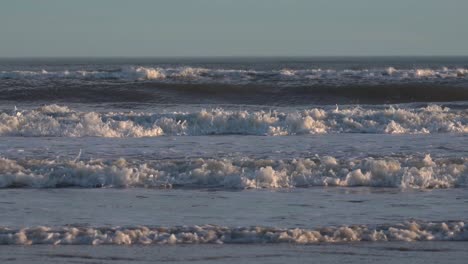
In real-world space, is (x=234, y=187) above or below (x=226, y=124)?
above

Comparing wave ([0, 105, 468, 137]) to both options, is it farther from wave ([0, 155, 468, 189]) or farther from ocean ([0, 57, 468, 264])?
wave ([0, 155, 468, 189])

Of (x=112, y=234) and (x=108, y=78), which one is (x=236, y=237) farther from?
(x=108, y=78)

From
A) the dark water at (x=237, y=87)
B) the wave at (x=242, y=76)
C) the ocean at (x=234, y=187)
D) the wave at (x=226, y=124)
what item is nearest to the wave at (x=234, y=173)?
the ocean at (x=234, y=187)

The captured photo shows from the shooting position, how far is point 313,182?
1067cm

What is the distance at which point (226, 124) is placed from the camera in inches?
711

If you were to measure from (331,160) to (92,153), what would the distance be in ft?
12.2

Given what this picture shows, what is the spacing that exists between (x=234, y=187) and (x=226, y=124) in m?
7.62

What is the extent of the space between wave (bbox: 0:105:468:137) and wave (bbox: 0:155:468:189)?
5.71 meters

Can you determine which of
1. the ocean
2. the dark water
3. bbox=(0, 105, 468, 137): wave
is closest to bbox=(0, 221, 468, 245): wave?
the ocean

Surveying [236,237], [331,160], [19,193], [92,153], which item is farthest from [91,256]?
[92,153]

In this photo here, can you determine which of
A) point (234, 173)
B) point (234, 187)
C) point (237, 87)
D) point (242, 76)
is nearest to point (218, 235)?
point (234, 187)

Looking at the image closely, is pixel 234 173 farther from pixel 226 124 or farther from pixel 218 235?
pixel 226 124

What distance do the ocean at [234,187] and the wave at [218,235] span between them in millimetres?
16

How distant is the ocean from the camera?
729 centimetres
